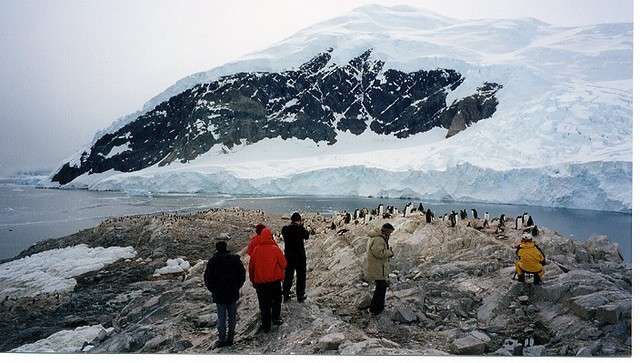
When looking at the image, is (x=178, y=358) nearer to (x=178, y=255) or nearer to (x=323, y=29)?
(x=178, y=255)

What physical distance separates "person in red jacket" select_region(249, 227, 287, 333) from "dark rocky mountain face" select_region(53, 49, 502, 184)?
16.0m

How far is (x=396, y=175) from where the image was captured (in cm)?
A: 1816

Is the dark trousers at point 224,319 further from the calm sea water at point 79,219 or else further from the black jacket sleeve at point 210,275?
the calm sea water at point 79,219

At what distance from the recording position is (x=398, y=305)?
4.56 meters

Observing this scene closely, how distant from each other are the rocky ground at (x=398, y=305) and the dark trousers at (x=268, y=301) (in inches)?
5.0

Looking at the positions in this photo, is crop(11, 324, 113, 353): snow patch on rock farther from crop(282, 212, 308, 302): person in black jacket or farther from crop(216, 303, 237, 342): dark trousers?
crop(282, 212, 308, 302): person in black jacket

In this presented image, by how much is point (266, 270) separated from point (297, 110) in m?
34.5

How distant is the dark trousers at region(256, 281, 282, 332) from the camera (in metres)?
3.99

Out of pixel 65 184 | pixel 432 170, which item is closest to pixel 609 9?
pixel 432 170

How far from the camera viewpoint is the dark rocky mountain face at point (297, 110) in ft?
77.0

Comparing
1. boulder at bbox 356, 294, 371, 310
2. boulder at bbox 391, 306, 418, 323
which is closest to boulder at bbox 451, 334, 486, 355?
boulder at bbox 391, 306, 418, 323

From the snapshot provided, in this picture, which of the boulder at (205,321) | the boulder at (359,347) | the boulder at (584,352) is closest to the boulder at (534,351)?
the boulder at (584,352)

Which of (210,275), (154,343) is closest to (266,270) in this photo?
(210,275)

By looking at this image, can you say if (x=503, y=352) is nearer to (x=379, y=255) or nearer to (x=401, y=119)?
(x=379, y=255)
